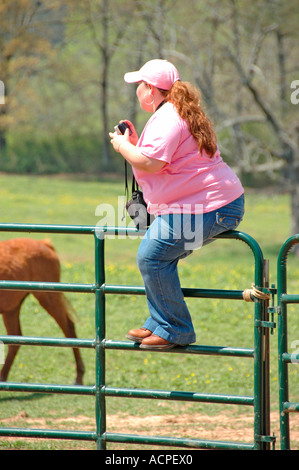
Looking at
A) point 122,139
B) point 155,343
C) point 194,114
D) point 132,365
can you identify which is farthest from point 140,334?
point 132,365

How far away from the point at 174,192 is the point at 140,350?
902mm

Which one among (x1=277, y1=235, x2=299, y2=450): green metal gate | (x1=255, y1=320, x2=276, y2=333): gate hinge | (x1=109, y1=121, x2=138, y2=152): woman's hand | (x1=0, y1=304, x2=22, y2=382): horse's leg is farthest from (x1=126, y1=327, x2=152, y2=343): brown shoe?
(x1=0, y1=304, x2=22, y2=382): horse's leg

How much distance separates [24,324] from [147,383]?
94.6 inches

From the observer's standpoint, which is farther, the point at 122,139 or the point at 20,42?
the point at 20,42

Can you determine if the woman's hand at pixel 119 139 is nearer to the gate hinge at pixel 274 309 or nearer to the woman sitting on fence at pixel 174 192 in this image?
the woman sitting on fence at pixel 174 192

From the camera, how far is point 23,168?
113 ft

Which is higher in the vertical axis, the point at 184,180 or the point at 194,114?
the point at 194,114

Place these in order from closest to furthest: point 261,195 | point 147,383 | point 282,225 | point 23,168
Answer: point 147,383, point 261,195, point 282,225, point 23,168

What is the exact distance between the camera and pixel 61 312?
6.92 metres

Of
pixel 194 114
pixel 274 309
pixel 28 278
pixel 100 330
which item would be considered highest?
pixel 194 114

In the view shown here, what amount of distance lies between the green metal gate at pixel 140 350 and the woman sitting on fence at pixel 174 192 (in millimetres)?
132

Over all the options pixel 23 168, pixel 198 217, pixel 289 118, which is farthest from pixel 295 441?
pixel 23 168

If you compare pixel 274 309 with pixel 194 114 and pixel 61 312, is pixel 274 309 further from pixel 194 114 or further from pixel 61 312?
pixel 61 312
